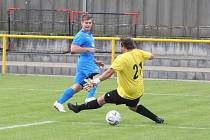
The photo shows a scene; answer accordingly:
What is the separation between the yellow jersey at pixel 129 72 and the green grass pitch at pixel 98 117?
0.55m

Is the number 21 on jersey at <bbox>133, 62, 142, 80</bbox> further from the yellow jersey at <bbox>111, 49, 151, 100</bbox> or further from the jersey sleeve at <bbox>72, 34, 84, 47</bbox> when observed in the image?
the jersey sleeve at <bbox>72, 34, 84, 47</bbox>

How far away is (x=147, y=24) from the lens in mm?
34562

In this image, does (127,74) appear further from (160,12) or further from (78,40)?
(160,12)

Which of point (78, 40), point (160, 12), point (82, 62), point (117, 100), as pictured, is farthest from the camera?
point (160, 12)

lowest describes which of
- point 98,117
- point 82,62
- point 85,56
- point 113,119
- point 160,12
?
point 98,117

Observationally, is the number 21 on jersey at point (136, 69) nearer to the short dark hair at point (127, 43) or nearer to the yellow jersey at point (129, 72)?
the yellow jersey at point (129, 72)

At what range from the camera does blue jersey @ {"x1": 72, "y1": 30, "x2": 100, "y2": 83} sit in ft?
51.2

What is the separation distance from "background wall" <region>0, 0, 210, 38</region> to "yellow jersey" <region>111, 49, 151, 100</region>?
64.7 ft

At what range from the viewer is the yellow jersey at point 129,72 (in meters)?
13.1

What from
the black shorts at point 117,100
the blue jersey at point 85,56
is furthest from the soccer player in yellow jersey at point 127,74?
the blue jersey at point 85,56

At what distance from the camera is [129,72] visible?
13.1m

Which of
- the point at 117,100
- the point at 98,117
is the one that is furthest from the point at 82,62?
the point at 117,100

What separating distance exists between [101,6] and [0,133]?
24.0 metres

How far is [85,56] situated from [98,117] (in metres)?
1.88
